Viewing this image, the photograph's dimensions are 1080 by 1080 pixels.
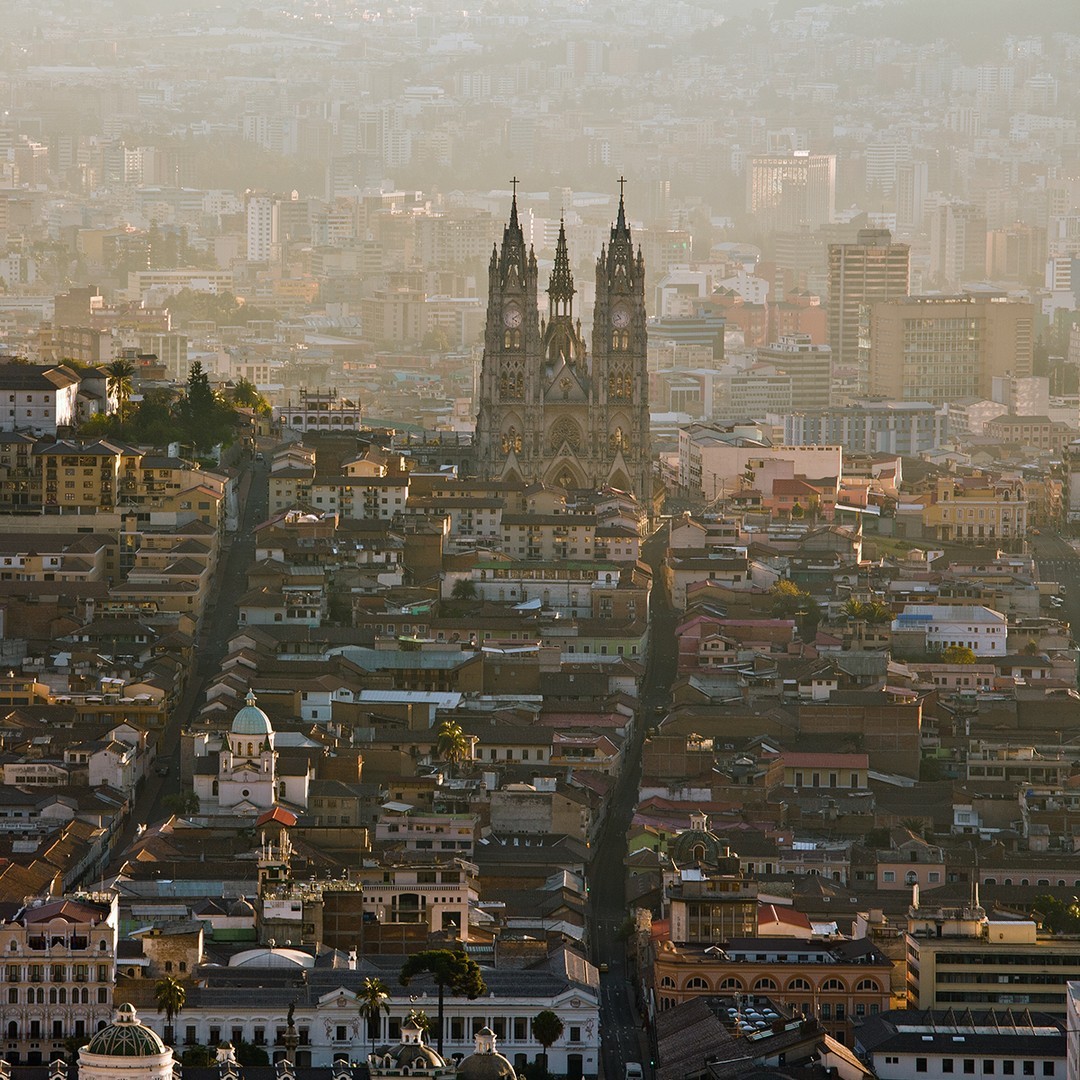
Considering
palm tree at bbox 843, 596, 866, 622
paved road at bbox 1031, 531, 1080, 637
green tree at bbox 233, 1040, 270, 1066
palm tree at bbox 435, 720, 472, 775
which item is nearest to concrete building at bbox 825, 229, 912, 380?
paved road at bbox 1031, 531, 1080, 637

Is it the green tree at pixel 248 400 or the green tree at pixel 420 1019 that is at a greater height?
the green tree at pixel 248 400

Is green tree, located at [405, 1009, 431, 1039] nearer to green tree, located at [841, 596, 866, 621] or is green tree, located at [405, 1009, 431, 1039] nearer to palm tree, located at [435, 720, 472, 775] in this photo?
palm tree, located at [435, 720, 472, 775]

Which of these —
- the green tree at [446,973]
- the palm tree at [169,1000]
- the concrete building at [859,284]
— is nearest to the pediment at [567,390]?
the green tree at [446,973]

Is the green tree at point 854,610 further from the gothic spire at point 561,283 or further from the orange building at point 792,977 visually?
the gothic spire at point 561,283

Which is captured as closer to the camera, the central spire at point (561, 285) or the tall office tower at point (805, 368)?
the central spire at point (561, 285)

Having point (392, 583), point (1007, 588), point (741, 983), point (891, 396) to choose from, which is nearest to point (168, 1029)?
point (741, 983)

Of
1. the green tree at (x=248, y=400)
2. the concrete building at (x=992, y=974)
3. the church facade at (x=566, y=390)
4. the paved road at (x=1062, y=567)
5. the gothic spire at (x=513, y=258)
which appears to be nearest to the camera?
the concrete building at (x=992, y=974)

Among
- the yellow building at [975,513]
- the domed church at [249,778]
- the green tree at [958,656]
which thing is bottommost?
the domed church at [249,778]
